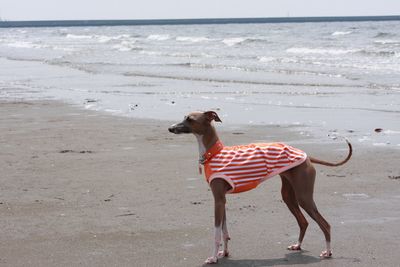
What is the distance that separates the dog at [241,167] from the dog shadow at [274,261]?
0.08 metres

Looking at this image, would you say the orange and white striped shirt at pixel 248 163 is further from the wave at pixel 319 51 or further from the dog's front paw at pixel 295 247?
the wave at pixel 319 51

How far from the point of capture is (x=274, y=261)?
5793 mm

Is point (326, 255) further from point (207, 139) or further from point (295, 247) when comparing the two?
point (207, 139)

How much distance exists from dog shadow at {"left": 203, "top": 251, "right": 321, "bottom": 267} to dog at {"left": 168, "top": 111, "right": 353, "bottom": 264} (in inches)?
3.0

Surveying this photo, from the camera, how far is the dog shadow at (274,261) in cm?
573

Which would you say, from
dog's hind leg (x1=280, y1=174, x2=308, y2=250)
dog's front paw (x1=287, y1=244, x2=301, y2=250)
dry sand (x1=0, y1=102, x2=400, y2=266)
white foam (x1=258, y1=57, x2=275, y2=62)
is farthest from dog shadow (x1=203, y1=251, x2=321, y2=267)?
white foam (x1=258, y1=57, x2=275, y2=62)

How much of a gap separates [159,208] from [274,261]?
177 cm

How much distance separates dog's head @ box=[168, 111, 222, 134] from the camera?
19.1 ft

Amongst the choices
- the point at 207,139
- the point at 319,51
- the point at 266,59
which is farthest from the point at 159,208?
the point at 319,51

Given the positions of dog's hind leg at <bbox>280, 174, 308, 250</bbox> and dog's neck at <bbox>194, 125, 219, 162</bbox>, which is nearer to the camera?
dog's neck at <bbox>194, 125, 219, 162</bbox>

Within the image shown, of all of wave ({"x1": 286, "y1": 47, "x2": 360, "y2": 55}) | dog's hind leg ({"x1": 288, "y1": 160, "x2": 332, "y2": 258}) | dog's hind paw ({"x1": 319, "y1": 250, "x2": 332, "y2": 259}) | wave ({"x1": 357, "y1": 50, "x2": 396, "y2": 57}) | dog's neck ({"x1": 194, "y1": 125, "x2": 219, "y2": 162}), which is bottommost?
wave ({"x1": 286, "y1": 47, "x2": 360, "y2": 55})

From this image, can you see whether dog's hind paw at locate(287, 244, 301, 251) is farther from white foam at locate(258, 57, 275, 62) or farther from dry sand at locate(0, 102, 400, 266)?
white foam at locate(258, 57, 275, 62)

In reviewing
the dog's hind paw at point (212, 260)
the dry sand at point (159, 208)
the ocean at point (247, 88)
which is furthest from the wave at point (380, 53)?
the dog's hind paw at point (212, 260)

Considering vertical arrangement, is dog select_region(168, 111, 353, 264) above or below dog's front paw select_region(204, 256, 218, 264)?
above
